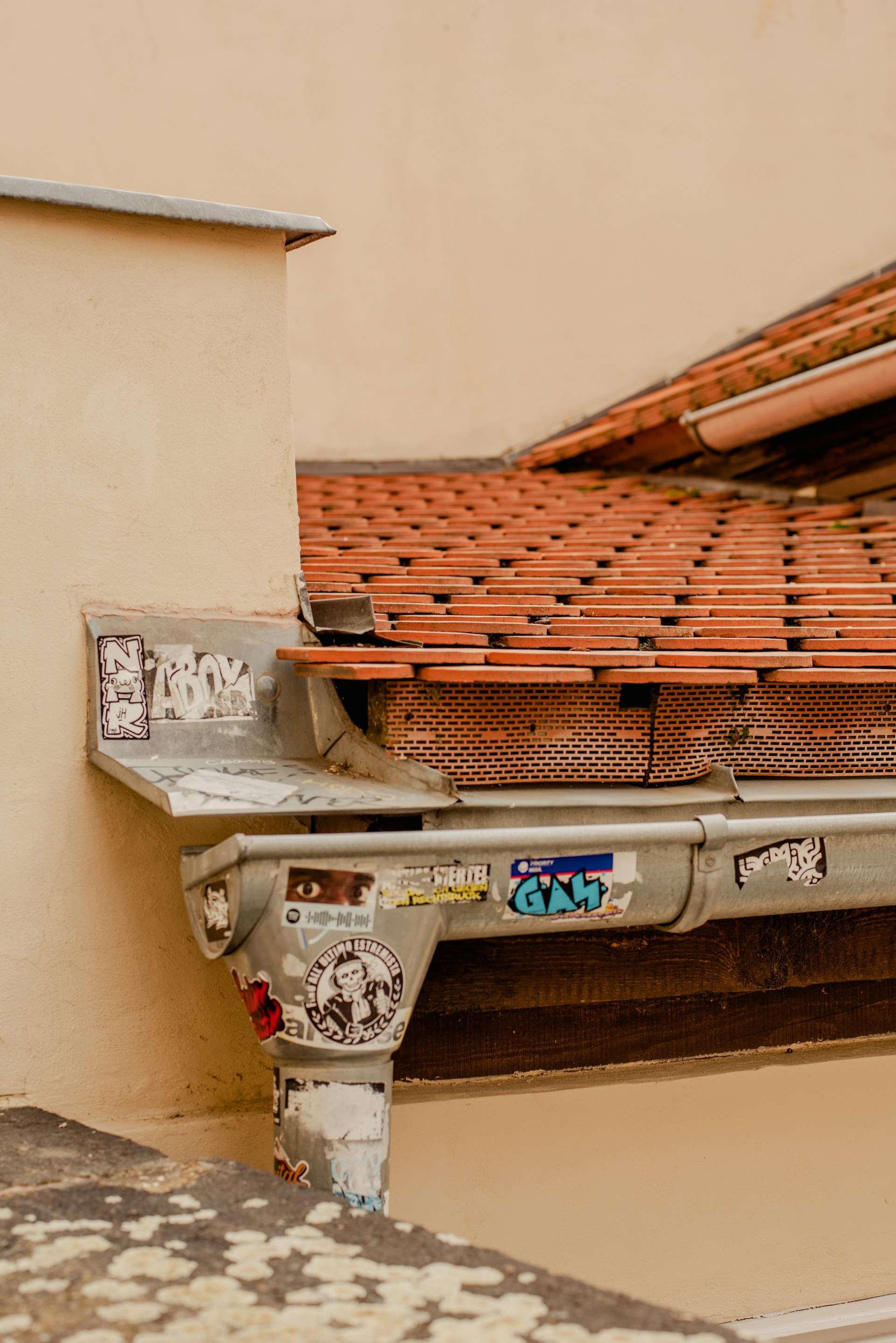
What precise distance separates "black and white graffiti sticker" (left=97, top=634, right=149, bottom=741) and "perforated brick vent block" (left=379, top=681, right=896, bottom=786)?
1.76 feet

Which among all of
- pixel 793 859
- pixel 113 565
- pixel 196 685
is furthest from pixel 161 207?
pixel 793 859

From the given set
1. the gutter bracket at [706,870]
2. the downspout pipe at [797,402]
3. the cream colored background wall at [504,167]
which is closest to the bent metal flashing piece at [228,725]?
the gutter bracket at [706,870]

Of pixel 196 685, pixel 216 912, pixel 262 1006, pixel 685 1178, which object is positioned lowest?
pixel 685 1178

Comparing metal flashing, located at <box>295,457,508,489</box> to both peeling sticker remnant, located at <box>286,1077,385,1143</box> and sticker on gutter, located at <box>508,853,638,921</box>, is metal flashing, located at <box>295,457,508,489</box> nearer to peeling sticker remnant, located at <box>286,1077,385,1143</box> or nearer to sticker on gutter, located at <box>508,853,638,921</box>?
sticker on gutter, located at <box>508,853,638,921</box>

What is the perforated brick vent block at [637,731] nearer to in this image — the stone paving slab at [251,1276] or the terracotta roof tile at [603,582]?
the terracotta roof tile at [603,582]

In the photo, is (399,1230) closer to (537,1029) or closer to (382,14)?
(537,1029)

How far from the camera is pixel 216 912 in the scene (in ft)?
6.97

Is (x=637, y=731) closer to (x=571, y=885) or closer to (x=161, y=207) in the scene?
(x=571, y=885)

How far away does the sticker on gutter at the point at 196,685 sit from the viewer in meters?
2.42

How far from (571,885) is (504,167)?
3884mm

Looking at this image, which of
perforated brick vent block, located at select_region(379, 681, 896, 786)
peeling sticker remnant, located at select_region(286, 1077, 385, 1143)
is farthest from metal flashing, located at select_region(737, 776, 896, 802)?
peeling sticker remnant, located at select_region(286, 1077, 385, 1143)

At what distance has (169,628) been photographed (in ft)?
8.06

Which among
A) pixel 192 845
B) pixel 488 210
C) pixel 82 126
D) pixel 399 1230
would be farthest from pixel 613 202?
pixel 399 1230

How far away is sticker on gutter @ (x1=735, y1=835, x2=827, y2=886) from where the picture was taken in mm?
2377
